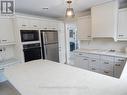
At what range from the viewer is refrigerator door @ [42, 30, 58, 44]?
12.3ft

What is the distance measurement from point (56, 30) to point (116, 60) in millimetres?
2585

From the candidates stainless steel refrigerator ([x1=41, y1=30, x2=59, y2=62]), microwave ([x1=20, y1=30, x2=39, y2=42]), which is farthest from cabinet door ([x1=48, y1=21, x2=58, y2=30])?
microwave ([x1=20, y1=30, x2=39, y2=42])

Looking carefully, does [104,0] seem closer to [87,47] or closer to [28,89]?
[87,47]

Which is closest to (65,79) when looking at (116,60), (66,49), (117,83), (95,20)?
(117,83)

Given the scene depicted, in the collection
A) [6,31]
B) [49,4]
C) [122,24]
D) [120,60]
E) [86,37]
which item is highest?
Result: [49,4]

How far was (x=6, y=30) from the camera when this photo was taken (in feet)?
10.1

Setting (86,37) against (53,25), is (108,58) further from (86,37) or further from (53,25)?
(53,25)

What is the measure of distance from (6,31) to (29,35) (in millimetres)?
672

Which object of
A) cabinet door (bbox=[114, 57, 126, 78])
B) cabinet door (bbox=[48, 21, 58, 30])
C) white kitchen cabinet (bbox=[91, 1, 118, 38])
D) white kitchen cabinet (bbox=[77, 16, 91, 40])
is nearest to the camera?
cabinet door (bbox=[114, 57, 126, 78])

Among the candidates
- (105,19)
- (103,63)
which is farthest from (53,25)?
(103,63)

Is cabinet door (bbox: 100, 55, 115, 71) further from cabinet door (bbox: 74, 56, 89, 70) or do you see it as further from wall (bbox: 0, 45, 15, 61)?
wall (bbox: 0, 45, 15, 61)

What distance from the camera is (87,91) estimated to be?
1047 millimetres

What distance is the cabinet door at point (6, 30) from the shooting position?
2.98 m

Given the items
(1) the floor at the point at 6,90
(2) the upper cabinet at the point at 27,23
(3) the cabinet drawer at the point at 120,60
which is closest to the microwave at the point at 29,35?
(2) the upper cabinet at the point at 27,23
